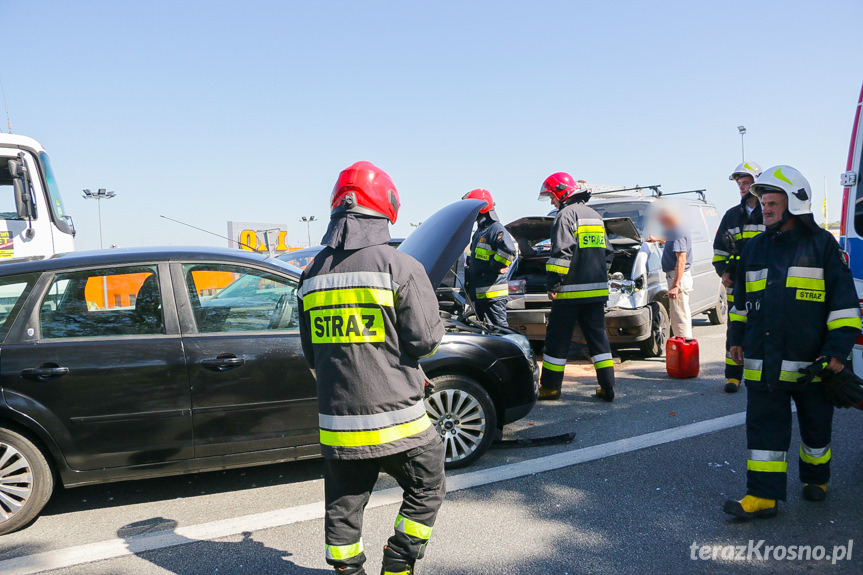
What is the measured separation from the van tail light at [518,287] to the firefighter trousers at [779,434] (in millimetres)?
4412

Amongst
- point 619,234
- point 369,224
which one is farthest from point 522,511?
point 619,234

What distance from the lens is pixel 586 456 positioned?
4445mm

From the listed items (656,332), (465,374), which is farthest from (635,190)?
(465,374)

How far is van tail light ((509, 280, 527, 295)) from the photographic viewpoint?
784cm

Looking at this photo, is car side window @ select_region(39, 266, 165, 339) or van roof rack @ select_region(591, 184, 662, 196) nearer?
car side window @ select_region(39, 266, 165, 339)

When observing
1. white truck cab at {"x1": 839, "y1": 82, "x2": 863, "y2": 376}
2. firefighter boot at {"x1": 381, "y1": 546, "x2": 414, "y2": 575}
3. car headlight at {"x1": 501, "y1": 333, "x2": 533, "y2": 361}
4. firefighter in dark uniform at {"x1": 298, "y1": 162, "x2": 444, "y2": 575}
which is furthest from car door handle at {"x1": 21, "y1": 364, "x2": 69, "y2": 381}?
white truck cab at {"x1": 839, "y1": 82, "x2": 863, "y2": 376}

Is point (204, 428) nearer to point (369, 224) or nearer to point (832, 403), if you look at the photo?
point (369, 224)

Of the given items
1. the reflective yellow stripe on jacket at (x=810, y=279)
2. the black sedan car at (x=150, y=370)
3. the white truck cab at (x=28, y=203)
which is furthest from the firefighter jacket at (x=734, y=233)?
the white truck cab at (x=28, y=203)

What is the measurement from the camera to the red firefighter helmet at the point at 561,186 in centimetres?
598

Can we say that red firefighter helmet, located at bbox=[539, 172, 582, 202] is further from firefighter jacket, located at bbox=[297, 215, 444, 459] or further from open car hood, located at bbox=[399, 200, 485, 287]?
firefighter jacket, located at bbox=[297, 215, 444, 459]

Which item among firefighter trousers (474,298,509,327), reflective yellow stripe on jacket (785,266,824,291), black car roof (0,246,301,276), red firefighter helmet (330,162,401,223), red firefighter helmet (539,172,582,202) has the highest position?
red firefighter helmet (539,172,582,202)

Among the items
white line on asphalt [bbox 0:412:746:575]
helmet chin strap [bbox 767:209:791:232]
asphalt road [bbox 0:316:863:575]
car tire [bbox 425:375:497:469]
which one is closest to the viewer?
asphalt road [bbox 0:316:863:575]

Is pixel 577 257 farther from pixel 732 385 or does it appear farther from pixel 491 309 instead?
pixel 732 385

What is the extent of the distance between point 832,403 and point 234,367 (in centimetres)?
342
